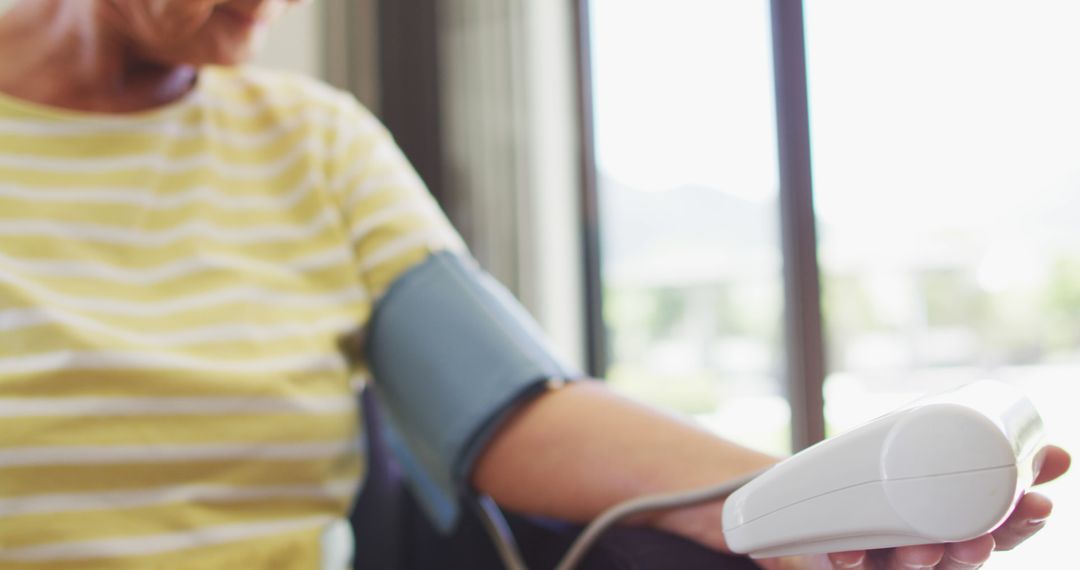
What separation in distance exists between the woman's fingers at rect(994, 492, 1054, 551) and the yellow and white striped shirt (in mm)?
431

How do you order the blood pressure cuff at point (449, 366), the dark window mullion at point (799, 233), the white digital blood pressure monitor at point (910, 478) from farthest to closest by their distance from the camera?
the dark window mullion at point (799, 233), the blood pressure cuff at point (449, 366), the white digital blood pressure monitor at point (910, 478)

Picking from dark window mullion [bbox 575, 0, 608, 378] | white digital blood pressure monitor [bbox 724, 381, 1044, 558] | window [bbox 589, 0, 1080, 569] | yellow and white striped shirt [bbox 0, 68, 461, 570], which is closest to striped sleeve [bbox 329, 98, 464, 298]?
yellow and white striped shirt [bbox 0, 68, 461, 570]

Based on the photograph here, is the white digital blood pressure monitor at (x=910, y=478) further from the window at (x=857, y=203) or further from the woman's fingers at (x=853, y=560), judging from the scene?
the window at (x=857, y=203)

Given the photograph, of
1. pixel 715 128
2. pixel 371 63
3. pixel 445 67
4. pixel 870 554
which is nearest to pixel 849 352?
pixel 715 128

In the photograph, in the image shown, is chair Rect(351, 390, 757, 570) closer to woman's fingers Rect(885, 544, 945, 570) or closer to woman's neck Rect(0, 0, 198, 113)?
woman's fingers Rect(885, 544, 945, 570)

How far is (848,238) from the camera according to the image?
2041 millimetres

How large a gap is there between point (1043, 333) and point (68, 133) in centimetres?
195

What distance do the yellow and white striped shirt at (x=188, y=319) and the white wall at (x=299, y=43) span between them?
1.81 m

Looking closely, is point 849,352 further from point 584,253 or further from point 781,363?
point 584,253

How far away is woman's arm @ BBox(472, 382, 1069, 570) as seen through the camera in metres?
0.51

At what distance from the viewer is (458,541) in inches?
25.0

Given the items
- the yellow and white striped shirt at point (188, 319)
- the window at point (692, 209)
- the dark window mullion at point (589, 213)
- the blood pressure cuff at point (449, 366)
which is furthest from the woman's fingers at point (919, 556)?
the dark window mullion at point (589, 213)

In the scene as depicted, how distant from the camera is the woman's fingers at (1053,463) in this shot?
40 centimetres

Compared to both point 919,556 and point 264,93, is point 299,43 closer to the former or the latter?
point 264,93
